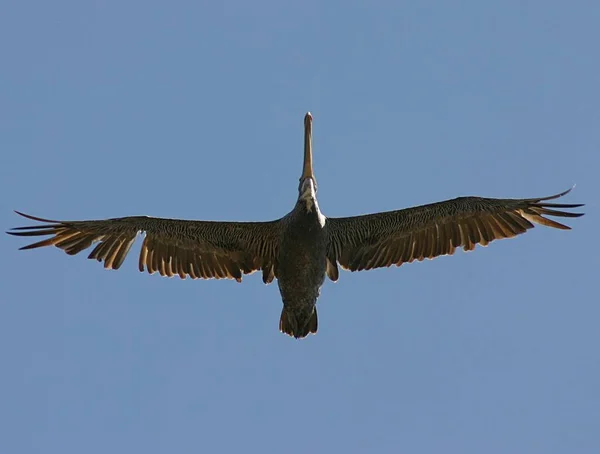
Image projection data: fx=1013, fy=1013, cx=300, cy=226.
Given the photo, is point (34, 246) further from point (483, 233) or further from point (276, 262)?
point (483, 233)

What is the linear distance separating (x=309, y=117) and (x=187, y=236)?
2.96 meters

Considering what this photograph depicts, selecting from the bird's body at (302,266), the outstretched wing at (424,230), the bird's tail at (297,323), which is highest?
the outstretched wing at (424,230)

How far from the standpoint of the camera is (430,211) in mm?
17438

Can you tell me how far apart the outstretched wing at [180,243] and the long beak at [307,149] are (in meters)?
1.00

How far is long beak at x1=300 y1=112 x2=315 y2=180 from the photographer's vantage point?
1686 cm

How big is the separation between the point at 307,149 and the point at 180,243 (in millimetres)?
2777

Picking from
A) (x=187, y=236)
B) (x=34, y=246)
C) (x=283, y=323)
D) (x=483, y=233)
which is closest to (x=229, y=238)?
(x=187, y=236)

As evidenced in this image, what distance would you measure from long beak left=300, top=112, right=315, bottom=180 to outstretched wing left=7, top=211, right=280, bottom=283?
100 cm

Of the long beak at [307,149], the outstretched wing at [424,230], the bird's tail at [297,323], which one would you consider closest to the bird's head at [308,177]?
the long beak at [307,149]

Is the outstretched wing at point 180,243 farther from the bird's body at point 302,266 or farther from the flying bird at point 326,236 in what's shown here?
the bird's body at point 302,266

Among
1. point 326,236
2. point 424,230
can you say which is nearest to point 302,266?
point 326,236

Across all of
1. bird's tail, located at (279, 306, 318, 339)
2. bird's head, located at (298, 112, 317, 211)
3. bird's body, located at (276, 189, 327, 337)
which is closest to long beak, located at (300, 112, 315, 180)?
bird's head, located at (298, 112, 317, 211)

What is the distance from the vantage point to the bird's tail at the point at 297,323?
16.6m

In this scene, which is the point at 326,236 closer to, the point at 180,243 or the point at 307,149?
the point at 307,149
